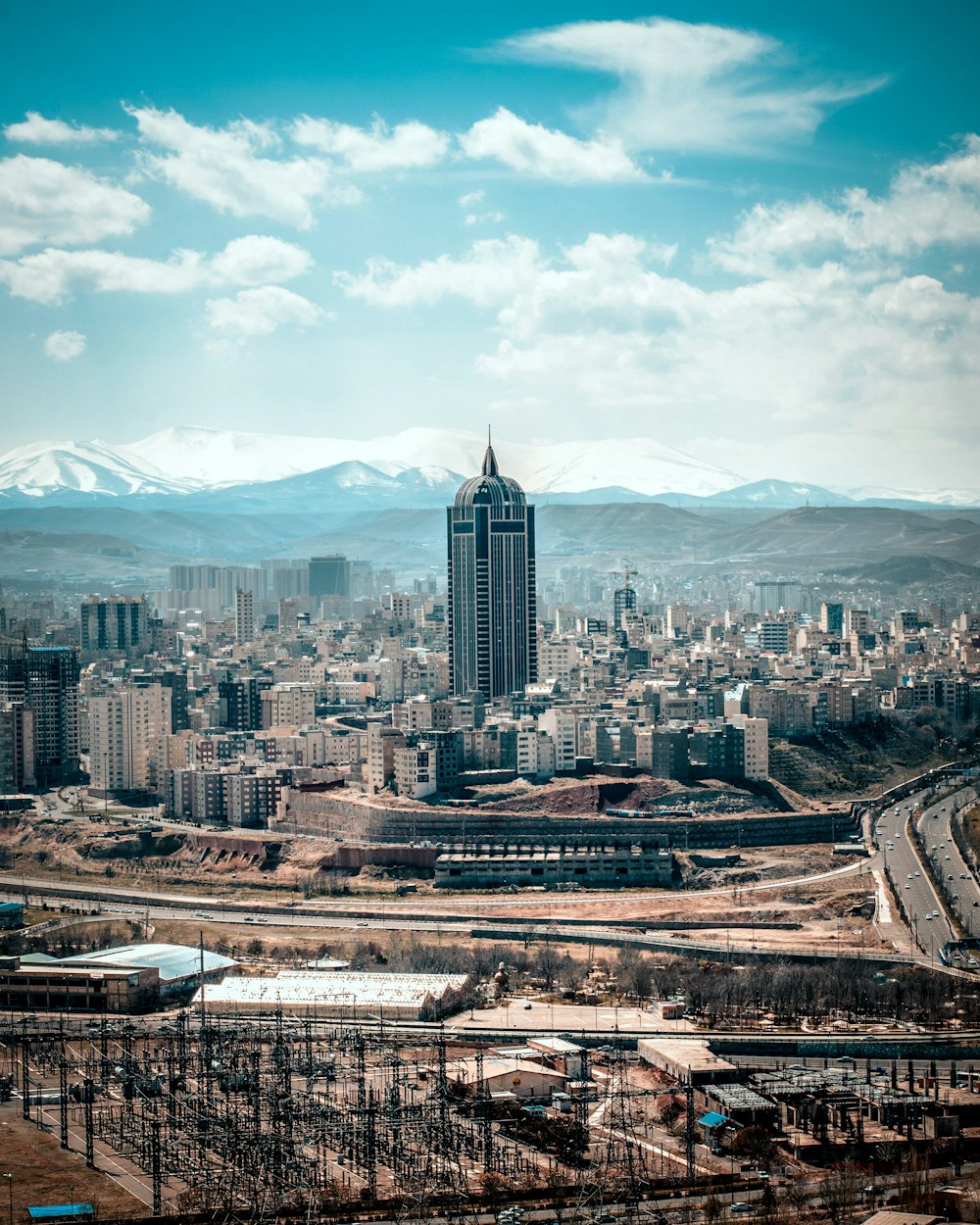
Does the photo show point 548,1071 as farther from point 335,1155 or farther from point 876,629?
point 876,629

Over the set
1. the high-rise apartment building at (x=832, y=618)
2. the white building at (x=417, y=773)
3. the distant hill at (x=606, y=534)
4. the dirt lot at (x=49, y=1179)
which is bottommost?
the dirt lot at (x=49, y=1179)

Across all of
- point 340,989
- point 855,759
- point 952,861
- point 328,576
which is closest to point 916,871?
point 952,861

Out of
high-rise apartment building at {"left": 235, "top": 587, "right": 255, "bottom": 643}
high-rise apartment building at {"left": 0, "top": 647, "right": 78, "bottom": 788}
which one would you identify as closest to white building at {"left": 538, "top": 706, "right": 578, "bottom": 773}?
high-rise apartment building at {"left": 0, "top": 647, "right": 78, "bottom": 788}

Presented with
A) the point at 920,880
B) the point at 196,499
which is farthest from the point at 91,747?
the point at 196,499

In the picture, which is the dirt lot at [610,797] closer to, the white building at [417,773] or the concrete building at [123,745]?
the white building at [417,773]

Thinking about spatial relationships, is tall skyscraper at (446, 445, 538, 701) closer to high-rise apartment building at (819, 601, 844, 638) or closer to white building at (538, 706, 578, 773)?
white building at (538, 706, 578, 773)

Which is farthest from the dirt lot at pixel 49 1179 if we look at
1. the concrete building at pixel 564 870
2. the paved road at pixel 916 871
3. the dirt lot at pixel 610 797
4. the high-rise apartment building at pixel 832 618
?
the high-rise apartment building at pixel 832 618
